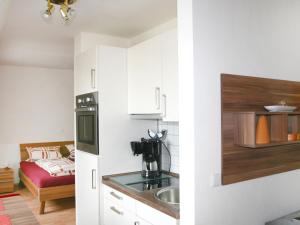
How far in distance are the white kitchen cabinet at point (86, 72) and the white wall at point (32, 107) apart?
3.15 m

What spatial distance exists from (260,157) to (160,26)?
6.02ft

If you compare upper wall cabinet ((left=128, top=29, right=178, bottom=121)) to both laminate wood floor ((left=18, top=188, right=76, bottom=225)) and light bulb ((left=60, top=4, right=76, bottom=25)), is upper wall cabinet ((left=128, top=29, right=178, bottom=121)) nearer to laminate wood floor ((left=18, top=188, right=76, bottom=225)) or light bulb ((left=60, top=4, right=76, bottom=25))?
light bulb ((left=60, top=4, right=76, bottom=25))

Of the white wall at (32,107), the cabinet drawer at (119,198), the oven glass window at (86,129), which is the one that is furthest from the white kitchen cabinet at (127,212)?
the white wall at (32,107)

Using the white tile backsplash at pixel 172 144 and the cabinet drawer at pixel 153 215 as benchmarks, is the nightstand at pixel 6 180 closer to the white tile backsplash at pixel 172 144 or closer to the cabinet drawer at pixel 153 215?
the white tile backsplash at pixel 172 144

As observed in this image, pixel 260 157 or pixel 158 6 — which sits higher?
pixel 158 6

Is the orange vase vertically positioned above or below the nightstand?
above

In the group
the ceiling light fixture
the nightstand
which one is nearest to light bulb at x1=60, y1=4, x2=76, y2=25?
the ceiling light fixture

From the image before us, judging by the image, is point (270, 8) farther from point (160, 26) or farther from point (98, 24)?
point (98, 24)

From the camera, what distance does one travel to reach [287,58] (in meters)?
2.15

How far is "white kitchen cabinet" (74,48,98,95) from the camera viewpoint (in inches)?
108

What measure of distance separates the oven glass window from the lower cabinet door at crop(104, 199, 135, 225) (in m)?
0.65

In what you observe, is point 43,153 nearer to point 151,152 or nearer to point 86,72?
point 86,72

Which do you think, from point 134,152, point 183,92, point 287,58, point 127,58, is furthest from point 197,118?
point 127,58

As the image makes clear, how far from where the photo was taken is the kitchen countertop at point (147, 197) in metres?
1.80
